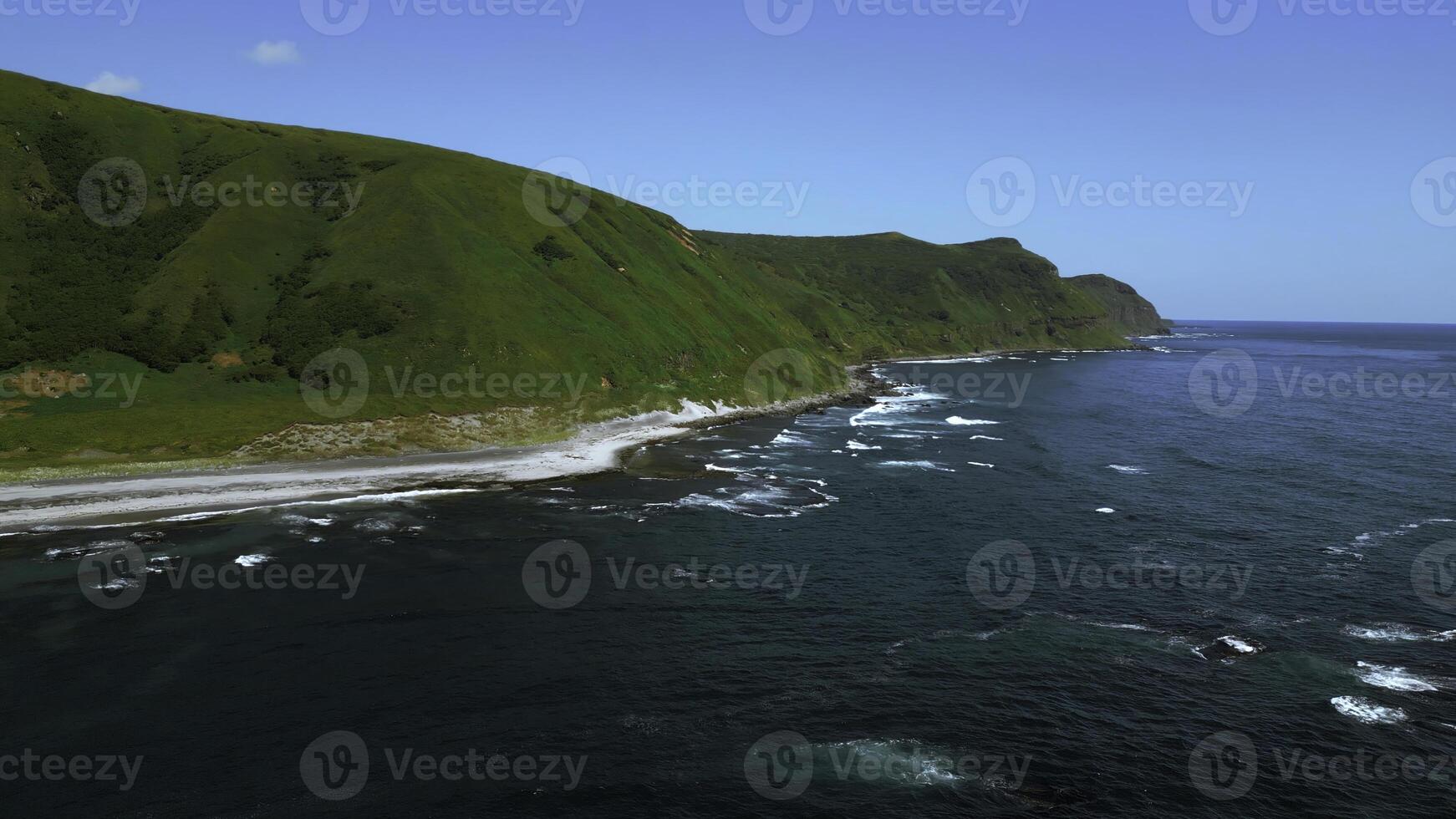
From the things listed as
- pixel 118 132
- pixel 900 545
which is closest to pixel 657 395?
pixel 900 545

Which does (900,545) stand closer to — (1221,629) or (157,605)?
(1221,629)

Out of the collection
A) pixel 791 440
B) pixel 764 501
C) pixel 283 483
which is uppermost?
pixel 283 483

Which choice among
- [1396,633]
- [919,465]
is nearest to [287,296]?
[919,465]

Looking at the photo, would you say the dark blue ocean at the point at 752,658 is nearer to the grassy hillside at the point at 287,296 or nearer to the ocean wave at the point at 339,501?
the ocean wave at the point at 339,501

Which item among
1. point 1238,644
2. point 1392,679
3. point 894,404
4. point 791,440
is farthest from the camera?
point 894,404

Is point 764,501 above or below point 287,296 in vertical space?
below

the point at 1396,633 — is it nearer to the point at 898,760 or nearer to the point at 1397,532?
the point at 1397,532

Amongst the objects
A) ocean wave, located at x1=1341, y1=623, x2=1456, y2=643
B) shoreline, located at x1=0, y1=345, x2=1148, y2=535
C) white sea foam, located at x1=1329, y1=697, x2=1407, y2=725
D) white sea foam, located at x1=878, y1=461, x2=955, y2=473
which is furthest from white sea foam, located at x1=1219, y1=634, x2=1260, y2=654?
shoreline, located at x1=0, y1=345, x2=1148, y2=535
